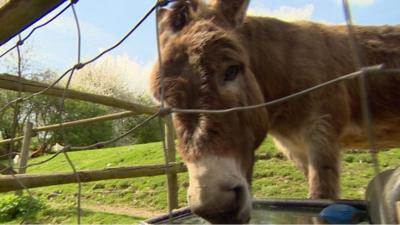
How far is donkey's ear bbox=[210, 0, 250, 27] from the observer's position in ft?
6.75

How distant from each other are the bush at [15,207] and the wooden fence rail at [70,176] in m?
2.83

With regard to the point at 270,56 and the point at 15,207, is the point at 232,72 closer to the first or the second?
the point at 270,56

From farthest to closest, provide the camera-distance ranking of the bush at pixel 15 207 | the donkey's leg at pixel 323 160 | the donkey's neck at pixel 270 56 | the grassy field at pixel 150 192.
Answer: the bush at pixel 15 207, the grassy field at pixel 150 192, the donkey's neck at pixel 270 56, the donkey's leg at pixel 323 160

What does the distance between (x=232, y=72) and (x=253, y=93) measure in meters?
0.17

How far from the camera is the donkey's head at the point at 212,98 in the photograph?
1.44 metres

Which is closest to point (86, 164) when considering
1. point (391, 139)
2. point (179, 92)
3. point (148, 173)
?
point (148, 173)

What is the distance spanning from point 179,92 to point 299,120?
37.9 inches

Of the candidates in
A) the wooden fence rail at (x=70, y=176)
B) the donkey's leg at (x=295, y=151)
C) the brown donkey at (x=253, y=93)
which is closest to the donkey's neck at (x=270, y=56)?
the brown donkey at (x=253, y=93)

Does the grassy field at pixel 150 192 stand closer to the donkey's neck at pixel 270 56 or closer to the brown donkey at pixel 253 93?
the brown donkey at pixel 253 93

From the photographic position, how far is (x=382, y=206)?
1.10 meters

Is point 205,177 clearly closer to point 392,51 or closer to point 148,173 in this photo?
point 392,51

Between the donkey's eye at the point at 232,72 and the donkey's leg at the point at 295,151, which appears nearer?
the donkey's eye at the point at 232,72

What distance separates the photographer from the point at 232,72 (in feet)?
5.99

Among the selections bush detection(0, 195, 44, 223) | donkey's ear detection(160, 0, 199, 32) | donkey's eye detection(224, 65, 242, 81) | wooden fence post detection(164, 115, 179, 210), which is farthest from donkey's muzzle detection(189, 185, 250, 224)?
bush detection(0, 195, 44, 223)
